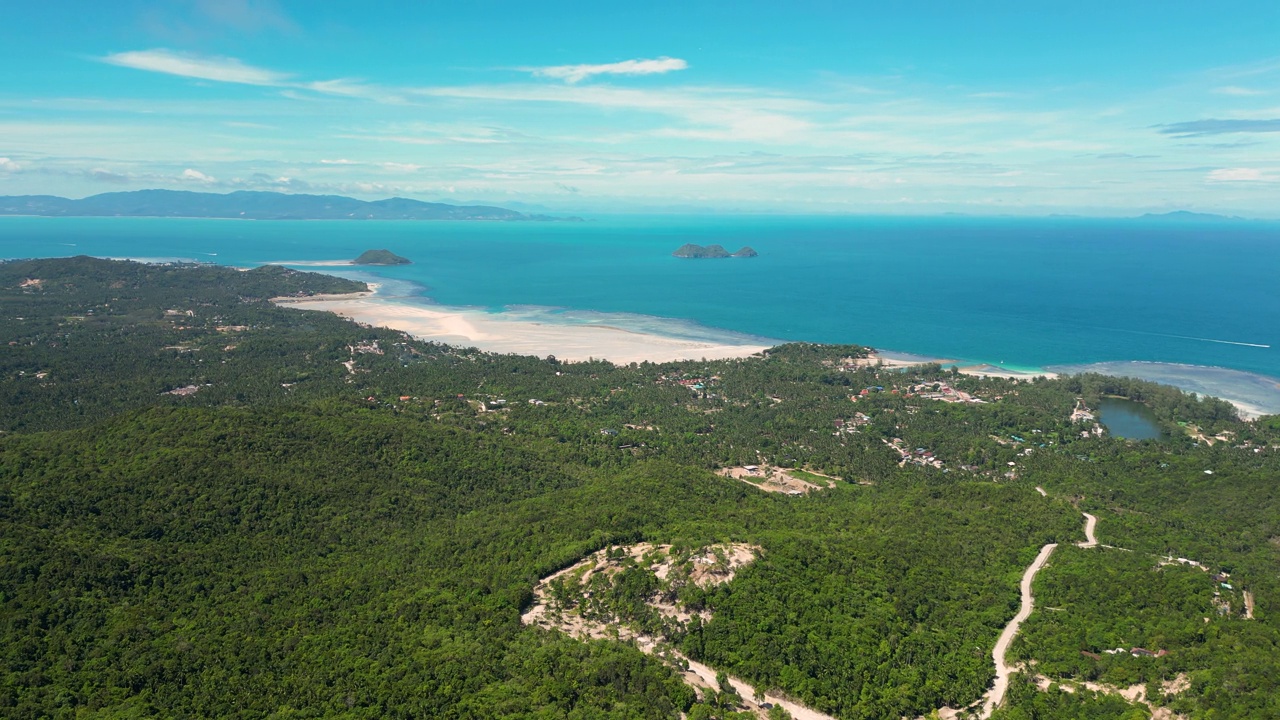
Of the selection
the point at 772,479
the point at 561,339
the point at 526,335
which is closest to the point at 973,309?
the point at 561,339

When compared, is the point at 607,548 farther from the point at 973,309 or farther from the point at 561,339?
the point at 973,309

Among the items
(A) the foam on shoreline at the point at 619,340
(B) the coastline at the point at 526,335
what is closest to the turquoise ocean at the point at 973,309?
(A) the foam on shoreline at the point at 619,340

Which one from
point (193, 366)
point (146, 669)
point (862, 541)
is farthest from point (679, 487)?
point (193, 366)

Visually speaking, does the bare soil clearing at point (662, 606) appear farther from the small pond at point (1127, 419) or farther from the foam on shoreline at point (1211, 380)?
the foam on shoreline at point (1211, 380)

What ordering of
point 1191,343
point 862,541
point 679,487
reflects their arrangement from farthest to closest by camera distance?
point 1191,343
point 679,487
point 862,541

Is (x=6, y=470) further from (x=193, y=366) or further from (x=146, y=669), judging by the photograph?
(x=193, y=366)
